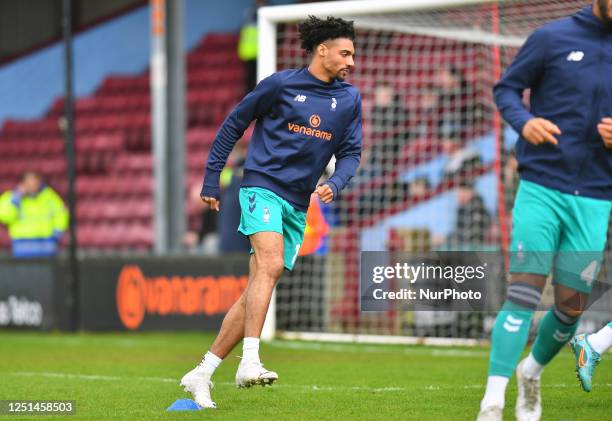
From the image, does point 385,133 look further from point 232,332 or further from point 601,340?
point 232,332

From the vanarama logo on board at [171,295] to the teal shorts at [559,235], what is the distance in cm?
787

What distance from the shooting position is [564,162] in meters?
5.52

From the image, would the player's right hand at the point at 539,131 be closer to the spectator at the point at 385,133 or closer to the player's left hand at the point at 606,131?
the player's left hand at the point at 606,131

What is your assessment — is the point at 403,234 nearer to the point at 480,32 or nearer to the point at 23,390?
the point at 480,32

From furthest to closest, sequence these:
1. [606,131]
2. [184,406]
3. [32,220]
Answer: [32,220] → [184,406] → [606,131]

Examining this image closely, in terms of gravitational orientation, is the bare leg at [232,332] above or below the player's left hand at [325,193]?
below

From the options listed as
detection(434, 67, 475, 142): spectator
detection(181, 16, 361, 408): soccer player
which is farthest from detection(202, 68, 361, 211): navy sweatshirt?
detection(434, 67, 475, 142): spectator

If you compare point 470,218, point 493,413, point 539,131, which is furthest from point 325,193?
point 470,218

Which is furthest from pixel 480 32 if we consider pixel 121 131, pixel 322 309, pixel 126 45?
pixel 126 45

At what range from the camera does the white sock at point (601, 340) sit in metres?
6.86

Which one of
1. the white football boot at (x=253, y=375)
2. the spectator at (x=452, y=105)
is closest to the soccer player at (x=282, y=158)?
the white football boot at (x=253, y=375)

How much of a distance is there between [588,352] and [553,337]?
1152 mm

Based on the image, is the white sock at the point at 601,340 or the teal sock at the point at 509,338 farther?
the white sock at the point at 601,340

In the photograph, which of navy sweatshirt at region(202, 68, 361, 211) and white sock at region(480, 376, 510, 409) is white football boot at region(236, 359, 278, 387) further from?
white sock at region(480, 376, 510, 409)
